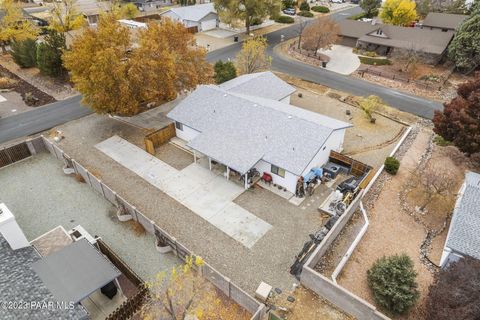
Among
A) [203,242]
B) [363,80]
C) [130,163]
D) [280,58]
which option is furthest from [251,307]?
[280,58]

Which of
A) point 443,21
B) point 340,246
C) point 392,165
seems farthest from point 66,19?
point 443,21

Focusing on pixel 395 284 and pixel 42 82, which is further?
pixel 42 82

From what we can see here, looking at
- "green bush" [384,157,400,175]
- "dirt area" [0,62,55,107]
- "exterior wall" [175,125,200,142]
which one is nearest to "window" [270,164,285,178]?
"exterior wall" [175,125,200,142]

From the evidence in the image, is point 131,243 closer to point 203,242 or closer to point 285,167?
point 203,242

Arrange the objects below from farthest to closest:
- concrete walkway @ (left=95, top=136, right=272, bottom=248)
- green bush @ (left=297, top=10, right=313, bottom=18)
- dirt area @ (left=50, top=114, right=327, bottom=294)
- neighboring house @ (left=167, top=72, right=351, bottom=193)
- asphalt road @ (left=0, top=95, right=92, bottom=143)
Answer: green bush @ (left=297, top=10, right=313, bottom=18) → asphalt road @ (left=0, top=95, right=92, bottom=143) → neighboring house @ (left=167, top=72, right=351, bottom=193) → concrete walkway @ (left=95, top=136, right=272, bottom=248) → dirt area @ (left=50, top=114, right=327, bottom=294)

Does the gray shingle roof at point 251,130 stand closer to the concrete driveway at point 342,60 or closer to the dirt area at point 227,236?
the dirt area at point 227,236

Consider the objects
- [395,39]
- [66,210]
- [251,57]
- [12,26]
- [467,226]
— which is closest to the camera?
[467,226]

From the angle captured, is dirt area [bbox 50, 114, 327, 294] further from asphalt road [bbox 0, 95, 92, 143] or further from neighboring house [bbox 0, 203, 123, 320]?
asphalt road [bbox 0, 95, 92, 143]

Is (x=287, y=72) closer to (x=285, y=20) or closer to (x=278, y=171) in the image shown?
(x=278, y=171)
